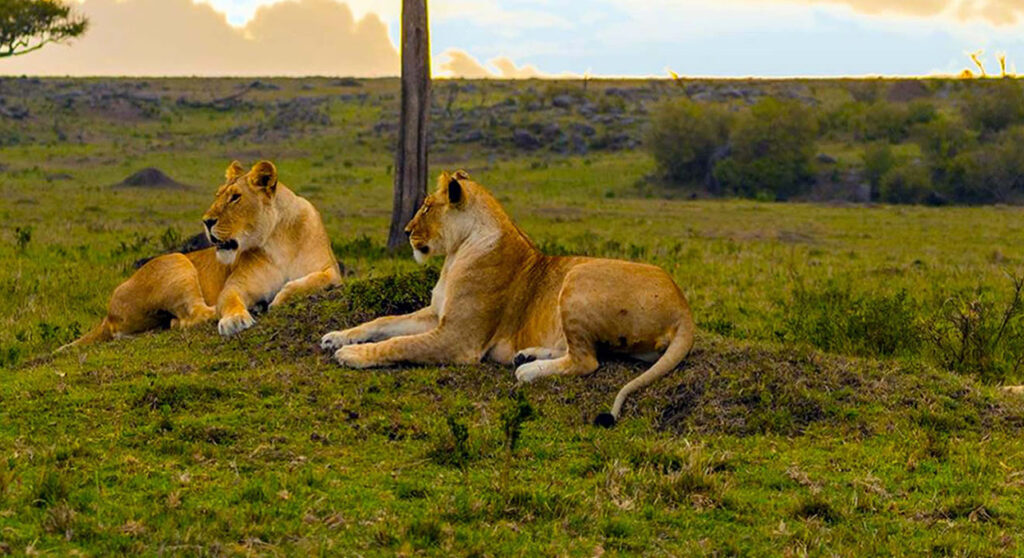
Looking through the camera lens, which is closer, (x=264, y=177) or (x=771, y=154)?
(x=264, y=177)

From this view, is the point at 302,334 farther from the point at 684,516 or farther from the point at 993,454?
the point at 993,454

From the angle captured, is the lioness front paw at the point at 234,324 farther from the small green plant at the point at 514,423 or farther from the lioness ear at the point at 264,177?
the small green plant at the point at 514,423

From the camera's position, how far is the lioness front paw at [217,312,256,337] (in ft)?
27.7

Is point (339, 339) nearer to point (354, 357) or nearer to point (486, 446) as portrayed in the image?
point (354, 357)

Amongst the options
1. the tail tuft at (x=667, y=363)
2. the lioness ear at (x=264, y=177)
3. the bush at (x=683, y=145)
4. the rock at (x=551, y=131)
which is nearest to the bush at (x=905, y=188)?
the bush at (x=683, y=145)

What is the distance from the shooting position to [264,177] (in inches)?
356

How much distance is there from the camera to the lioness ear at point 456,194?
7.81 m

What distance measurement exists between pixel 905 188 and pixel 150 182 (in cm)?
2574

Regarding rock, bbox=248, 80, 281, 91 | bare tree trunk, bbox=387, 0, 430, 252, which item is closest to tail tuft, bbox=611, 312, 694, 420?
bare tree trunk, bbox=387, 0, 430, 252

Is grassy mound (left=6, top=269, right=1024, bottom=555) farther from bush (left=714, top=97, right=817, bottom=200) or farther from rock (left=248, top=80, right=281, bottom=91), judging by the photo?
Answer: rock (left=248, top=80, right=281, bottom=91)

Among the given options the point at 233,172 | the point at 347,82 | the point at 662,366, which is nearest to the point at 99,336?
the point at 233,172

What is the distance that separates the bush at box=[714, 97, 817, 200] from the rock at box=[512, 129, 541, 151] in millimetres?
10004

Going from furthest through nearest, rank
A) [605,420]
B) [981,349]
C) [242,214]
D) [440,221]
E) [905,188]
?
[905,188], [981,349], [242,214], [440,221], [605,420]

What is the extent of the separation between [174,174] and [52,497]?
39203mm
